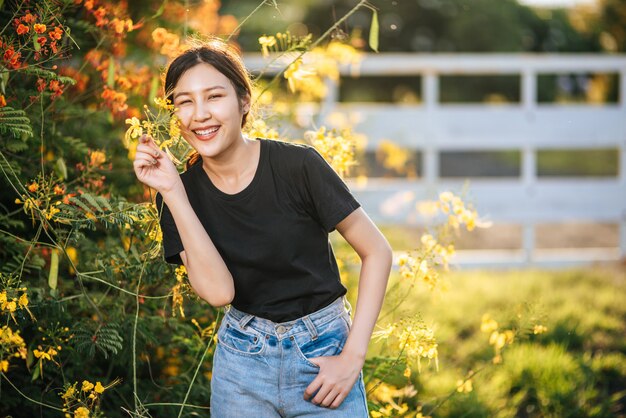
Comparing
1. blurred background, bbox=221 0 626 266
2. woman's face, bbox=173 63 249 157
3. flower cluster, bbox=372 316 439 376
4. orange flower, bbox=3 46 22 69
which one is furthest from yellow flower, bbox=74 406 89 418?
blurred background, bbox=221 0 626 266

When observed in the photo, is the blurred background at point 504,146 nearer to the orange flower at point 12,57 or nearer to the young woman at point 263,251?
the orange flower at point 12,57

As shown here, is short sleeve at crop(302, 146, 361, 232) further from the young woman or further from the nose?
the nose

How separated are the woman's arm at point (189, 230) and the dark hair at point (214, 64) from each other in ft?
0.63

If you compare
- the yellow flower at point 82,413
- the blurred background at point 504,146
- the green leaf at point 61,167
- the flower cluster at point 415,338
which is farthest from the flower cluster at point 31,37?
the blurred background at point 504,146

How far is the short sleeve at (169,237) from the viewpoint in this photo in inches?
74.1

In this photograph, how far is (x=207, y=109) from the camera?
188cm

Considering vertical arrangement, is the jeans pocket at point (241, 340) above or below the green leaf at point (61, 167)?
below

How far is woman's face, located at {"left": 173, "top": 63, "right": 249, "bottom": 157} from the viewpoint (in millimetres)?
1880

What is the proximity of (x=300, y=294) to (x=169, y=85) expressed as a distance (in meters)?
0.58

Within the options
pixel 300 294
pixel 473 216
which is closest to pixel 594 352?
pixel 473 216

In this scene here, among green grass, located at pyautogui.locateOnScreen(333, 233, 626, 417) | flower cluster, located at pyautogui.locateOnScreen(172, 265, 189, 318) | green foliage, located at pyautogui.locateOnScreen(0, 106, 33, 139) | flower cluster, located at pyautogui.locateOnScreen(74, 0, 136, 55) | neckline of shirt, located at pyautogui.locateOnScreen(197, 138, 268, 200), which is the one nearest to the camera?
neckline of shirt, located at pyautogui.locateOnScreen(197, 138, 268, 200)

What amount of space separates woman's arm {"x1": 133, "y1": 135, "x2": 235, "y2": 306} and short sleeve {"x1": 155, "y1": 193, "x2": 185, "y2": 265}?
46 millimetres

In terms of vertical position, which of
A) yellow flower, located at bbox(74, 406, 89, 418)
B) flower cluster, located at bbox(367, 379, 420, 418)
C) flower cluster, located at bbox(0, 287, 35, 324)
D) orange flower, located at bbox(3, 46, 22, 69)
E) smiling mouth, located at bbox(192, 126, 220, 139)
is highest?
orange flower, located at bbox(3, 46, 22, 69)

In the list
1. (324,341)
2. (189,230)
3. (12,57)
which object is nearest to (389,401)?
(324,341)
